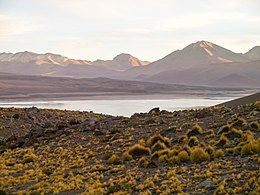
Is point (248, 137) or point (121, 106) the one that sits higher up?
point (248, 137)

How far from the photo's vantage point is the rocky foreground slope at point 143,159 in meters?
11.8

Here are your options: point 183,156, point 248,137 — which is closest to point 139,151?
point 183,156

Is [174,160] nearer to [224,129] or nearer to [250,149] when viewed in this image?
[250,149]

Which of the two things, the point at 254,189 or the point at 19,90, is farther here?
the point at 19,90

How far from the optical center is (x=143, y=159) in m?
15.9

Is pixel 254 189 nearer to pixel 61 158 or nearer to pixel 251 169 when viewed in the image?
pixel 251 169

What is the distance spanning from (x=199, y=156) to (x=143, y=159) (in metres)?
2.56

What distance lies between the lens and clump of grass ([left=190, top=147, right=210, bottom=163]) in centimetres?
1448

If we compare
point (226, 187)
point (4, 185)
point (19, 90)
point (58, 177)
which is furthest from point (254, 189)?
point (19, 90)

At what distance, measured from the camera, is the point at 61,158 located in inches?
773

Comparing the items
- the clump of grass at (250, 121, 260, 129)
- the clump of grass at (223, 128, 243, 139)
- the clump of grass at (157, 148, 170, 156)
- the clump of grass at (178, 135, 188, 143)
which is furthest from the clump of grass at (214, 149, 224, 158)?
the clump of grass at (250, 121, 260, 129)

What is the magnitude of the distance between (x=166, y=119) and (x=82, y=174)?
1368cm

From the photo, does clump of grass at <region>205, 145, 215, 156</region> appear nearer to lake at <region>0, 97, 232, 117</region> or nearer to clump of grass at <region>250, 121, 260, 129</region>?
clump of grass at <region>250, 121, 260, 129</region>

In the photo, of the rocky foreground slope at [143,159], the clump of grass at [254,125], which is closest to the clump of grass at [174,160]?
the rocky foreground slope at [143,159]
